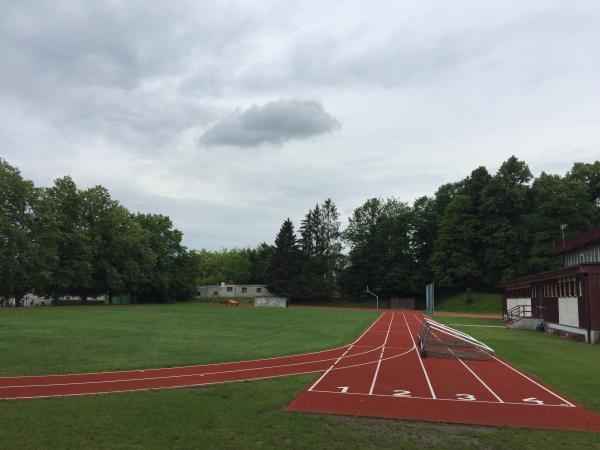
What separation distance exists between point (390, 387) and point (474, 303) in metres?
60.6

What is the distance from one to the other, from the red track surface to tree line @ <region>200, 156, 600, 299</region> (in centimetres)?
5667

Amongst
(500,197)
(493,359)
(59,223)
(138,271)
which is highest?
(500,197)

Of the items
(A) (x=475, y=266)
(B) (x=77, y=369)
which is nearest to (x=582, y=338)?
(B) (x=77, y=369)

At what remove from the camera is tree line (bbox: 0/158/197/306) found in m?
54.2

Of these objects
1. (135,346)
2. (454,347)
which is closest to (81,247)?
(135,346)

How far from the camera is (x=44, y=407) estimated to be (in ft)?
32.3

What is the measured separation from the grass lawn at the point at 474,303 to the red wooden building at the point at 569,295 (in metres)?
21.1

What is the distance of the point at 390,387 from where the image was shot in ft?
41.8

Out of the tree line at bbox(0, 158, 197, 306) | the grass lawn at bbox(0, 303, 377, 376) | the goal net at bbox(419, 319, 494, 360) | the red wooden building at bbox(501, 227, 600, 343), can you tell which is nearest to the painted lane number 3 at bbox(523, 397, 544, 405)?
the goal net at bbox(419, 319, 494, 360)

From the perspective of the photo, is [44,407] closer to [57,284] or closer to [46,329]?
[46,329]

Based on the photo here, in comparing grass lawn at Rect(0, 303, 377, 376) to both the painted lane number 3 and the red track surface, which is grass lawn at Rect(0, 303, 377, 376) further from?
the painted lane number 3

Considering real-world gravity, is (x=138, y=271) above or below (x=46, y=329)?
above

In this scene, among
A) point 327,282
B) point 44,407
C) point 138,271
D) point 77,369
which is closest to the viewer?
point 44,407

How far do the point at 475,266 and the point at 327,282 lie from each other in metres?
28.7
